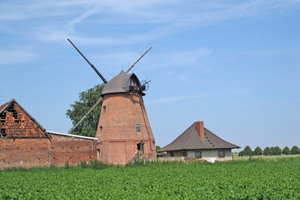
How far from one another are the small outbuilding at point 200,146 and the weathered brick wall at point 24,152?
14.7 m

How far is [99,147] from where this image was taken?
3969 cm

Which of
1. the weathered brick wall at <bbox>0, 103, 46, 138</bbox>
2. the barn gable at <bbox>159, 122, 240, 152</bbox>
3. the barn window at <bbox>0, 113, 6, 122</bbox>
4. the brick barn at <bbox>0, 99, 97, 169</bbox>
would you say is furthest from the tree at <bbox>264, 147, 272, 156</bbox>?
the barn window at <bbox>0, 113, 6, 122</bbox>

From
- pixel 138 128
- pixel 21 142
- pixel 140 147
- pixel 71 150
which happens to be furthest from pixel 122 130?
pixel 21 142

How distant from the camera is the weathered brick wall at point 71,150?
36.8m

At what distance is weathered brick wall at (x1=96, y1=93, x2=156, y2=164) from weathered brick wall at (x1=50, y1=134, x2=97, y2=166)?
1.14m

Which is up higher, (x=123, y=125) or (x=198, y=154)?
(x=123, y=125)

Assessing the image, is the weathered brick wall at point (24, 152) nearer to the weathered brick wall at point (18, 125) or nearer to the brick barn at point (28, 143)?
the brick barn at point (28, 143)

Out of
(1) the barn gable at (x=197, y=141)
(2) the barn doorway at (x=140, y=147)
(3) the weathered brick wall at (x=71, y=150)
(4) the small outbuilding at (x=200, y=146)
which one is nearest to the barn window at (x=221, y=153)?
(4) the small outbuilding at (x=200, y=146)

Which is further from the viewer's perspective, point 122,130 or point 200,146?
point 200,146

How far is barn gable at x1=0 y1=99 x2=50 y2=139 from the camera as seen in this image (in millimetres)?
35281

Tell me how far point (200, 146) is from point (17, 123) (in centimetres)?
1913

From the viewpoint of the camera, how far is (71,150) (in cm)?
3772

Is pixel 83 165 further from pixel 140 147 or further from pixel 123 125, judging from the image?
pixel 140 147

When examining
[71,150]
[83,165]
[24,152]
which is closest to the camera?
[83,165]
